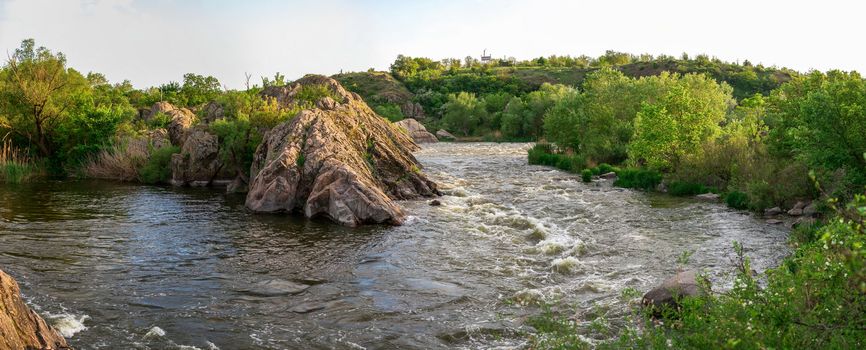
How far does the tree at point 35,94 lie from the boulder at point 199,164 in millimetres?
11852

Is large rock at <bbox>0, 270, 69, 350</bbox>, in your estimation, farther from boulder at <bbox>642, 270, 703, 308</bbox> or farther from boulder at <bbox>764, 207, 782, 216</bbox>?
boulder at <bbox>764, 207, 782, 216</bbox>

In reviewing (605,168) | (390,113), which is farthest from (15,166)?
(390,113)

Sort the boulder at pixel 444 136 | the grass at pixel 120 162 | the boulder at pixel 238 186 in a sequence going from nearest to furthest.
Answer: the boulder at pixel 238 186, the grass at pixel 120 162, the boulder at pixel 444 136

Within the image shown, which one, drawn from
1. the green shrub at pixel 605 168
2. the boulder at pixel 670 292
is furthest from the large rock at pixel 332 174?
the green shrub at pixel 605 168

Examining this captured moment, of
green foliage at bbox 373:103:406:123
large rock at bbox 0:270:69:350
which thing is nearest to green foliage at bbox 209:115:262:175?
large rock at bbox 0:270:69:350

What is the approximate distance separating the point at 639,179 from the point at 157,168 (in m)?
32.2

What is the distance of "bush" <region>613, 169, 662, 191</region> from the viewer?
39062 millimetres

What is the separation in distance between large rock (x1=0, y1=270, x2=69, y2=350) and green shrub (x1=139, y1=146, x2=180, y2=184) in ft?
109

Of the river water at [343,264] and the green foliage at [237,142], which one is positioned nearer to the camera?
the river water at [343,264]

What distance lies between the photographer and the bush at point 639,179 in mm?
39062

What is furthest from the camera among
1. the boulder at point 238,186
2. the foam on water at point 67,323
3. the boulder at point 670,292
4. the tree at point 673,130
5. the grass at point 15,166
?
the grass at point 15,166

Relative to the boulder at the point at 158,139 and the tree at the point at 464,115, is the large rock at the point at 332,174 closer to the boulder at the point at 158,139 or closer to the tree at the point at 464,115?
the boulder at the point at 158,139

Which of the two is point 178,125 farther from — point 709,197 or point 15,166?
point 709,197

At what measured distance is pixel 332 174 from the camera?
2920 cm
